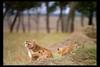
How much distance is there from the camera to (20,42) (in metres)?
2.33

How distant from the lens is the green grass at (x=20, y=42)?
225 cm

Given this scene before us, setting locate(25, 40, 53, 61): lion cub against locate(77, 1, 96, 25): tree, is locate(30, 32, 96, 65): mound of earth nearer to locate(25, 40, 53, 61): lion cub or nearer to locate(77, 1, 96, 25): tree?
locate(25, 40, 53, 61): lion cub

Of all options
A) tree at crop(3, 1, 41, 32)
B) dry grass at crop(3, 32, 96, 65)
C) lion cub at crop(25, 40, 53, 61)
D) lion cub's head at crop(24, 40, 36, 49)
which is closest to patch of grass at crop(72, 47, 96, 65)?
dry grass at crop(3, 32, 96, 65)

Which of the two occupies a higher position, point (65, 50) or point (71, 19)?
point (71, 19)

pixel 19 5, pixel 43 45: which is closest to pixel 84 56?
pixel 43 45

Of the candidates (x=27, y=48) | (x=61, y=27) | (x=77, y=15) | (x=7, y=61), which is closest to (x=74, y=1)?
A: (x=77, y=15)

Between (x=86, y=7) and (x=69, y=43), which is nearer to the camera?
(x=69, y=43)

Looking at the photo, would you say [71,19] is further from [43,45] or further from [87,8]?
[43,45]

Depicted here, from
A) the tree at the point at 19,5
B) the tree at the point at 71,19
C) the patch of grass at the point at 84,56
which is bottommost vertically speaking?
the patch of grass at the point at 84,56

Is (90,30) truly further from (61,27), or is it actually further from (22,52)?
(22,52)

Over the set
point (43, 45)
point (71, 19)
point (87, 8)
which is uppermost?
point (87, 8)

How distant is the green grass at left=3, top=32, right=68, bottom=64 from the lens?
2.25m

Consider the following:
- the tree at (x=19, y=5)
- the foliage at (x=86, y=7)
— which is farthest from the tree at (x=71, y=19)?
the tree at (x=19, y=5)

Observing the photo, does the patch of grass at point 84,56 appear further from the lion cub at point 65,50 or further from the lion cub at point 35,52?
the lion cub at point 35,52
